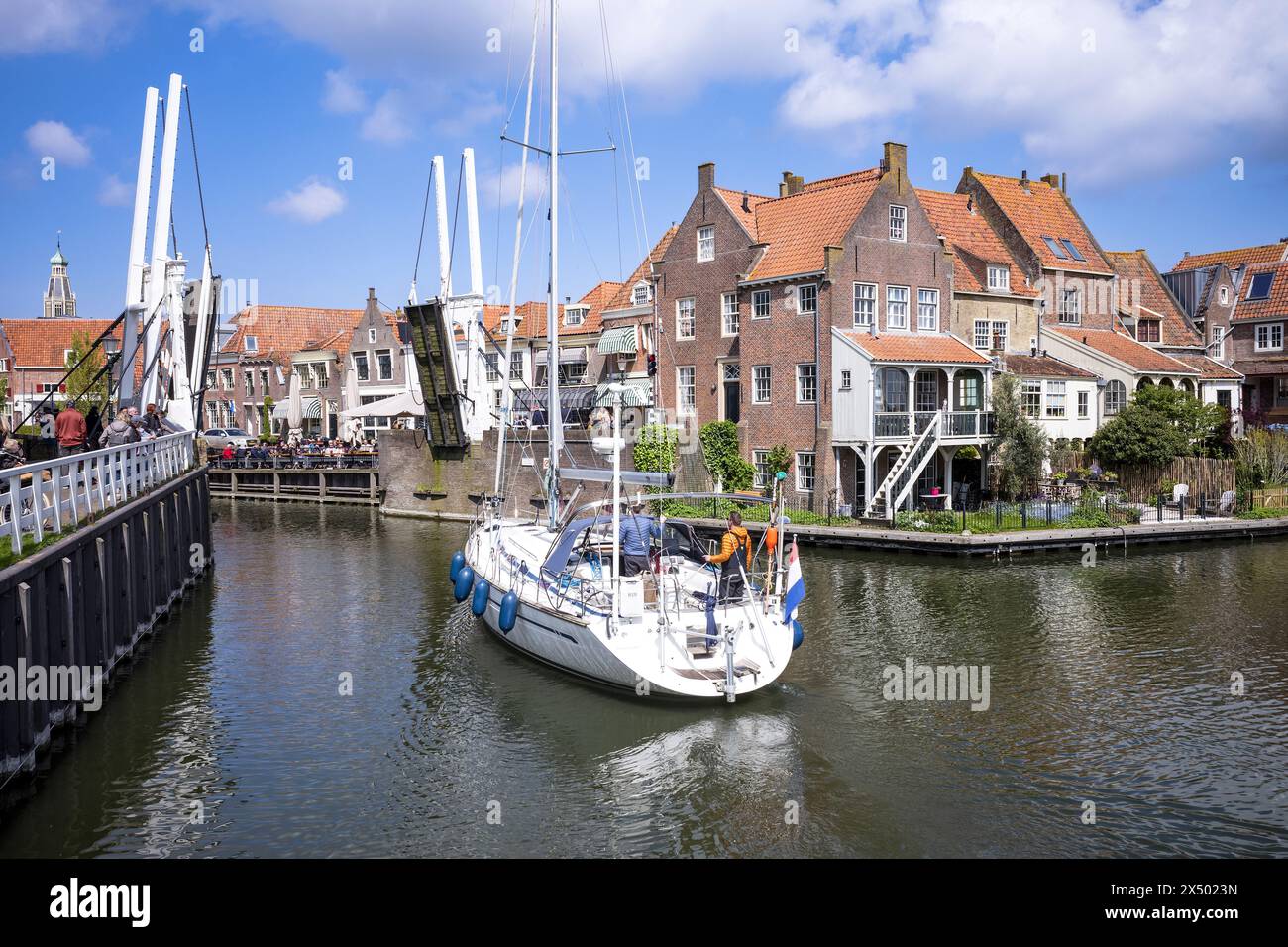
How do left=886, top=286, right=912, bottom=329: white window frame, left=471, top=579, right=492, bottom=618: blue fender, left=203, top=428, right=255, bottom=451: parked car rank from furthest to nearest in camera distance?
1. left=203, top=428, right=255, bottom=451: parked car
2. left=886, top=286, right=912, bottom=329: white window frame
3. left=471, top=579, right=492, bottom=618: blue fender

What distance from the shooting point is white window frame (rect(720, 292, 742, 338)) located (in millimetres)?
42812

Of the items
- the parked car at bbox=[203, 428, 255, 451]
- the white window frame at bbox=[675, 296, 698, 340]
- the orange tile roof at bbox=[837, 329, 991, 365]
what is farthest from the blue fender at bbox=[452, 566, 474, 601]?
the parked car at bbox=[203, 428, 255, 451]

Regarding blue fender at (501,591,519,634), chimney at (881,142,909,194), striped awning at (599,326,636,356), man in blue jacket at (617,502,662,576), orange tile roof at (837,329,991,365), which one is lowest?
blue fender at (501,591,519,634)

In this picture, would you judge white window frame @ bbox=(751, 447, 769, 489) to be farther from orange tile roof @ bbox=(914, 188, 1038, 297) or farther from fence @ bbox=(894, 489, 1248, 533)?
orange tile roof @ bbox=(914, 188, 1038, 297)

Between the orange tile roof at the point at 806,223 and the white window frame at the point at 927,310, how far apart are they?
14.4ft

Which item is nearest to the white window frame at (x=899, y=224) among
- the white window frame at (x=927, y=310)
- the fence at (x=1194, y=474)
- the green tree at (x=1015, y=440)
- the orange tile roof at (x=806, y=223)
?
the orange tile roof at (x=806, y=223)

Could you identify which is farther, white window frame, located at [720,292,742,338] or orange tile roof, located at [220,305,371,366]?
orange tile roof, located at [220,305,371,366]

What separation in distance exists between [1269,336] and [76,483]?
190 feet

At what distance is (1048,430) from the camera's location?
4175cm

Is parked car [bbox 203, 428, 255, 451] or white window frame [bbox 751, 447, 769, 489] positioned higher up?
parked car [bbox 203, 428, 255, 451]

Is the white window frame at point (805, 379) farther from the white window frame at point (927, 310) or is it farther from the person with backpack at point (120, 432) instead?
the person with backpack at point (120, 432)

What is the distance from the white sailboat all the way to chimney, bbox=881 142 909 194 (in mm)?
23795
